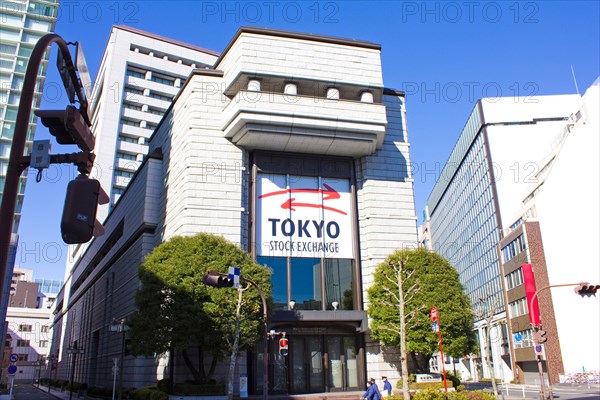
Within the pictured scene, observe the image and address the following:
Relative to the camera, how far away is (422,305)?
3092cm

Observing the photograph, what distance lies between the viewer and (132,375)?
37281 millimetres

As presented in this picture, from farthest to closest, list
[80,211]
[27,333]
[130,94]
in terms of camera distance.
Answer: [27,333] < [130,94] < [80,211]

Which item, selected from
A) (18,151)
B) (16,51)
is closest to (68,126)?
(18,151)

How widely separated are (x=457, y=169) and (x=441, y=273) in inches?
3239

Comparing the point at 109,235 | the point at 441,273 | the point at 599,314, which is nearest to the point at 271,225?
the point at 441,273

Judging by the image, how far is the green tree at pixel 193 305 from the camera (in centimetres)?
2703

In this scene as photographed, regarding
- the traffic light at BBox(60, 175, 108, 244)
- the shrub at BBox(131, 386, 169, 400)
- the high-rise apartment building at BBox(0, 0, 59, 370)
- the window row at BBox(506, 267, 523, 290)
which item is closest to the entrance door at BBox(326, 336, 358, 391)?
the shrub at BBox(131, 386, 169, 400)

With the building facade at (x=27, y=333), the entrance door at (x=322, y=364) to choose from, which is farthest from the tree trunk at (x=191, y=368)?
the building facade at (x=27, y=333)

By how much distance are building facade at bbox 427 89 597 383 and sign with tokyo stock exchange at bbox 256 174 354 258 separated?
→ 38.6 m

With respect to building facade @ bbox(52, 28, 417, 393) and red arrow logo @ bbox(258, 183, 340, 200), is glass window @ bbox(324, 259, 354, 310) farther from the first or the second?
red arrow logo @ bbox(258, 183, 340, 200)

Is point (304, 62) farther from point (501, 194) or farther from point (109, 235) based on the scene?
point (501, 194)

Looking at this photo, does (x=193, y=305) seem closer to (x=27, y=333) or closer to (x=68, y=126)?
(x=68, y=126)

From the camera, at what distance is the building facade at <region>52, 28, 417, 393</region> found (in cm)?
3366

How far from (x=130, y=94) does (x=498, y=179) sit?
210 ft
